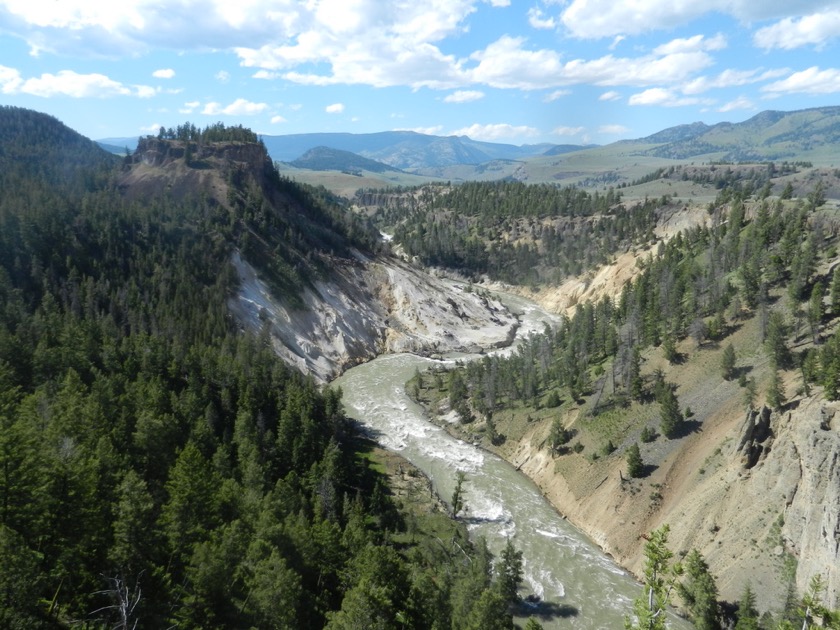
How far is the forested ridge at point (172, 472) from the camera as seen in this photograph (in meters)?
24.2

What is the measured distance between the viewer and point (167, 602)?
Answer: 24.2 metres

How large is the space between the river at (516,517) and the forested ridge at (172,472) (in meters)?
3.84

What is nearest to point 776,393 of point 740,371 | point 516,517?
point 740,371

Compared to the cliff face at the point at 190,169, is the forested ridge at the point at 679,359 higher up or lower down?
lower down

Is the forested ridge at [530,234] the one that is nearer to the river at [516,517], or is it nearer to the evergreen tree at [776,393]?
the river at [516,517]

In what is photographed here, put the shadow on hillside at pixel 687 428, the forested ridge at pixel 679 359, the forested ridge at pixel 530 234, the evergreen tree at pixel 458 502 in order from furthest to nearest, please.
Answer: the forested ridge at pixel 530 234 < the shadow on hillside at pixel 687 428 < the evergreen tree at pixel 458 502 < the forested ridge at pixel 679 359

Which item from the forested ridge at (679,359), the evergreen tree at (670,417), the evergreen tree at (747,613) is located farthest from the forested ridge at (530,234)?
the evergreen tree at (747,613)

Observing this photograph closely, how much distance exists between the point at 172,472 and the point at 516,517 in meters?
28.3

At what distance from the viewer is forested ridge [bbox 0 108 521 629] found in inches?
952

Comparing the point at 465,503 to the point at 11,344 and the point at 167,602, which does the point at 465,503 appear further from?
the point at 11,344

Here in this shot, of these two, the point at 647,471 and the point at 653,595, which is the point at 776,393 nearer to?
the point at 647,471

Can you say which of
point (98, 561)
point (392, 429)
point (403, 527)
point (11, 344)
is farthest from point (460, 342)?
point (98, 561)

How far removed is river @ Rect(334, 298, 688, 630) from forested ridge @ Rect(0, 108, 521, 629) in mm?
3840

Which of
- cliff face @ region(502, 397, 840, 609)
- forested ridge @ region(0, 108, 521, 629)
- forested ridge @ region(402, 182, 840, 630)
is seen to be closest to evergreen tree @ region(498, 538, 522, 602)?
forested ridge @ region(0, 108, 521, 629)
